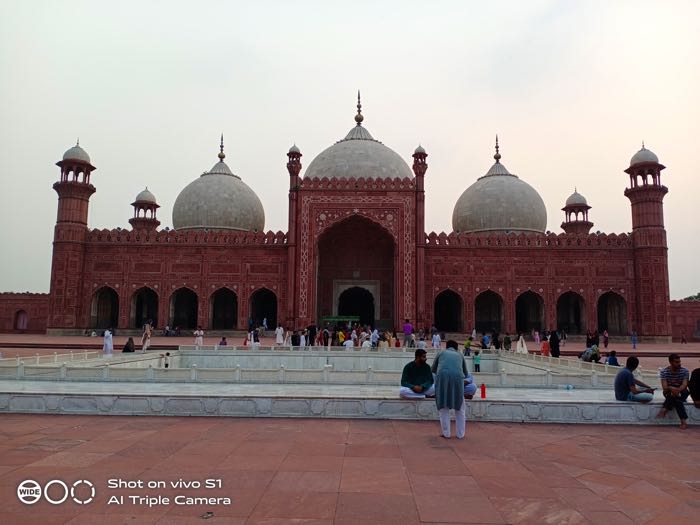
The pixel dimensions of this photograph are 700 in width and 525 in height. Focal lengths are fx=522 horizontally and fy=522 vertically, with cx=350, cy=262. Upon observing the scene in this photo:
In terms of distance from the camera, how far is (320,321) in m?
20.5

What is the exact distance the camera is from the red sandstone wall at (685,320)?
21938mm

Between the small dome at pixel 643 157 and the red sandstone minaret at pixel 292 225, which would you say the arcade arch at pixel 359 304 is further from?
the small dome at pixel 643 157

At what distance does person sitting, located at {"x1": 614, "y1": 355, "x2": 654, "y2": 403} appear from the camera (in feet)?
16.8

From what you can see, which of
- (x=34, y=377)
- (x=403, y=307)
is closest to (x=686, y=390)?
(x=34, y=377)

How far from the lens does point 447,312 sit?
22938 millimetres

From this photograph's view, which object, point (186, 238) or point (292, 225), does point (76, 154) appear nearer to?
point (186, 238)

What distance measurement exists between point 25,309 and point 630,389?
79.9 feet

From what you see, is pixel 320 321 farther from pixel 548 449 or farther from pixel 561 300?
pixel 548 449

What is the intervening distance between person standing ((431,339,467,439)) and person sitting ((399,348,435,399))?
0.60m

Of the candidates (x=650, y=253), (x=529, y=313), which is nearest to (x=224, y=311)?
(x=529, y=313)

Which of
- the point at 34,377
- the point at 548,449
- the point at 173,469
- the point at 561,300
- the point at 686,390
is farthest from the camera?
the point at 561,300

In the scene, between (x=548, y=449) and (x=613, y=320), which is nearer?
(x=548, y=449)

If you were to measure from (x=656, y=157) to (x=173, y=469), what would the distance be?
22.4 metres

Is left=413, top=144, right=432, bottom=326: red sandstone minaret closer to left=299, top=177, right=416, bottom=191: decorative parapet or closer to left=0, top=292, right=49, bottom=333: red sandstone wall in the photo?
left=299, top=177, right=416, bottom=191: decorative parapet
